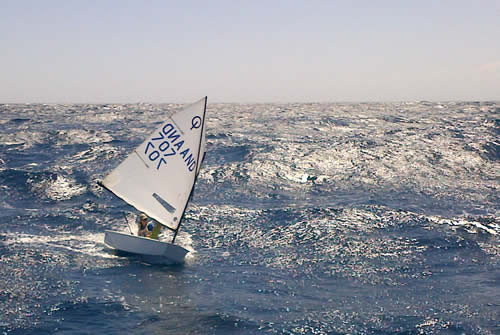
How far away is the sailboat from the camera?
2180cm

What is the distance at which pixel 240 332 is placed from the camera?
14.8 metres

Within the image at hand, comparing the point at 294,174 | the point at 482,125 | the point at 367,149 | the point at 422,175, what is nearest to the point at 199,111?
the point at 294,174

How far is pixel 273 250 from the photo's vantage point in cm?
2286

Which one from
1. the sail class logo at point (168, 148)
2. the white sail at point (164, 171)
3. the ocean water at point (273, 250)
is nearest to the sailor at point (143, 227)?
the white sail at point (164, 171)

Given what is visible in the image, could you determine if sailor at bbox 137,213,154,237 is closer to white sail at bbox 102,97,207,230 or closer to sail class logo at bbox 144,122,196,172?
white sail at bbox 102,97,207,230

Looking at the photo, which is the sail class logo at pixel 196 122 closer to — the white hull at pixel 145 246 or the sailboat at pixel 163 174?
the sailboat at pixel 163 174

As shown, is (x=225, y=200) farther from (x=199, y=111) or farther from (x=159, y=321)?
(x=159, y=321)

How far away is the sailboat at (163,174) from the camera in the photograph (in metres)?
21.8

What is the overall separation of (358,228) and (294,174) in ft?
49.9

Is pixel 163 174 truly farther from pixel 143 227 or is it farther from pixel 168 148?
pixel 143 227

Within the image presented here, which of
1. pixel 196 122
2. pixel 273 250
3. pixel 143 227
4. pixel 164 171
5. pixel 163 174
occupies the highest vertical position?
pixel 196 122

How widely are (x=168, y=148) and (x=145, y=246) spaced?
4.91 m

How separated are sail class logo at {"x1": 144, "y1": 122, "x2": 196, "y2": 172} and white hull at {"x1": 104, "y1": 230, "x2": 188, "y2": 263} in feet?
12.3

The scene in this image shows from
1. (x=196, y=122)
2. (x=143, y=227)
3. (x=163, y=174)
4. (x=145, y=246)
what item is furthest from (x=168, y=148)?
(x=145, y=246)
